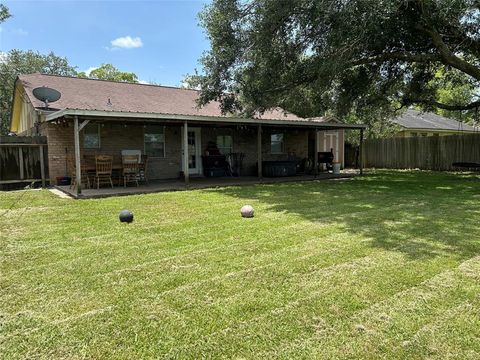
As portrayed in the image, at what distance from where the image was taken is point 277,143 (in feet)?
54.1

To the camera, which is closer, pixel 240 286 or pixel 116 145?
pixel 240 286

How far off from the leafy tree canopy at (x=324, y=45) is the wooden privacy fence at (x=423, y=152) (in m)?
4.78

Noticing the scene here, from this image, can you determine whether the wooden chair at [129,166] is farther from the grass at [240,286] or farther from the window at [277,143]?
the window at [277,143]

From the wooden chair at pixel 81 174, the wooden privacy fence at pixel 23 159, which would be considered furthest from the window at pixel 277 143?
the wooden privacy fence at pixel 23 159

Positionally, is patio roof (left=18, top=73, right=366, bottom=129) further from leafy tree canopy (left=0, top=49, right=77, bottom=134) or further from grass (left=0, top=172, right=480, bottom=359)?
leafy tree canopy (left=0, top=49, right=77, bottom=134)

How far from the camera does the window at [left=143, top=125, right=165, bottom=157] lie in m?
12.7

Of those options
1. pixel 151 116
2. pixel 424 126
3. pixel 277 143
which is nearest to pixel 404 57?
pixel 277 143

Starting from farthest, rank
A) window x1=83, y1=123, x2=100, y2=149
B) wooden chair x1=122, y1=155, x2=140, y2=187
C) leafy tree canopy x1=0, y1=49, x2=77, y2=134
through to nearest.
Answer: leafy tree canopy x1=0, y1=49, x2=77, y2=134
window x1=83, y1=123, x2=100, y2=149
wooden chair x1=122, y1=155, x2=140, y2=187

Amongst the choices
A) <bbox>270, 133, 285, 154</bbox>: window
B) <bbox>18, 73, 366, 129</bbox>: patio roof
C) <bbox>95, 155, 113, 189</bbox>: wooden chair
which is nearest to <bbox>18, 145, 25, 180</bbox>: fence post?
<bbox>18, 73, 366, 129</bbox>: patio roof

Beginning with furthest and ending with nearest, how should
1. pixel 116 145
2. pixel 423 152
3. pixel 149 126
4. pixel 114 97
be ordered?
pixel 423 152
pixel 114 97
pixel 149 126
pixel 116 145

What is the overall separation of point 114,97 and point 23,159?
3.93 m

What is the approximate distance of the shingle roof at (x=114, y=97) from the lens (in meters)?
12.1

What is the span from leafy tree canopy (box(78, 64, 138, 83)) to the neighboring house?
1019 inches

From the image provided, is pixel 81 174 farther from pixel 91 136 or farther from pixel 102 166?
pixel 91 136
